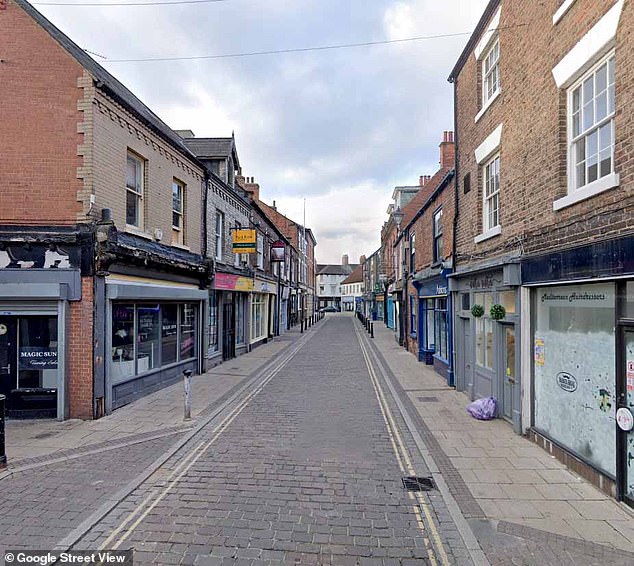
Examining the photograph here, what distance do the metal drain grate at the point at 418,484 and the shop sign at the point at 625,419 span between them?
7.81ft

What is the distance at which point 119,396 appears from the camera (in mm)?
9453

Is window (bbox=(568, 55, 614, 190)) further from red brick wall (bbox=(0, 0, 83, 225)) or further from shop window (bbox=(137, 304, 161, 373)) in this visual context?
shop window (bbox=(137, 304, 161, 373))

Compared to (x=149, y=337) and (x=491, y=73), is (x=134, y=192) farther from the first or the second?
(x=491, y=73)

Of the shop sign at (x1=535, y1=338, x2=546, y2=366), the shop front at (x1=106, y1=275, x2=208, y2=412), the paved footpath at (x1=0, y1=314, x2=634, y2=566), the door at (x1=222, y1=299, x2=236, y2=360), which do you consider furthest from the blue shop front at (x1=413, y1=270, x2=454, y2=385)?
the door at (x1=222, y1=299, x2=236, y2=360)

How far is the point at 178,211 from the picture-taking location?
12.8m

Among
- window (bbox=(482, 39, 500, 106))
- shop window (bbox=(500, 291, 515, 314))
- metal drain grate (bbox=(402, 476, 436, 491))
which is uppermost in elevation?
window (bbox=(482, 39, 500, 106))

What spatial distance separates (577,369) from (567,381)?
1.13 ft

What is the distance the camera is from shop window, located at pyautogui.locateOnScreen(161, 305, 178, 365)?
38.7 ft

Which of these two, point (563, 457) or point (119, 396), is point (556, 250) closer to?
point (563, 457)

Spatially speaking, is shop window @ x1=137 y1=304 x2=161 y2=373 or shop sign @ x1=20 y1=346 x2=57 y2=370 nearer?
shop sign @ x1=20 y1=346 x2=57 y2=370

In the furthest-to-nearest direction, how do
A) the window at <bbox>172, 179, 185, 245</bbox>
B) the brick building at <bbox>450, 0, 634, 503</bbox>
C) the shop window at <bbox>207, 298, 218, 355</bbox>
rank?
the shop window at <bbox>207, 298, 218, 355</bbox>
the window at <bbox>172, 179, 185, 245</bbox>
the brick building at <bbox>450, 0, 634, 503</bbox>

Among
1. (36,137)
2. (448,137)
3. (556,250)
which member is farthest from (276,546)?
(448,137)

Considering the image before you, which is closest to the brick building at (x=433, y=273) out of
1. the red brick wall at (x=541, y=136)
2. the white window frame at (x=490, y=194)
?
the white window frame at (x=490, y=194)

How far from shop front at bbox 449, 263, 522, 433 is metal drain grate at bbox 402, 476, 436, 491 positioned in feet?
9.30
